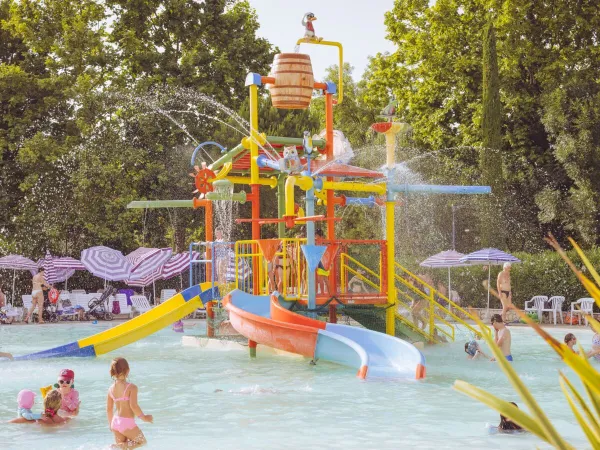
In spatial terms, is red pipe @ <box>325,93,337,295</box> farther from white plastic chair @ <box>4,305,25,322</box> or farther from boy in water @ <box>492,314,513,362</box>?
white plastic chair @ <box>4,305,25,322</box>

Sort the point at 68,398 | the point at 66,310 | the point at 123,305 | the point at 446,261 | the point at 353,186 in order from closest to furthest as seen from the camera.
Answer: the point at 68,398
the point at 353,186
the point at 446,261
the point at 66,310
the point at 123,305

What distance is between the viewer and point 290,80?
50.1 feet

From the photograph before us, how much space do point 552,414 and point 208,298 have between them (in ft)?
28.4

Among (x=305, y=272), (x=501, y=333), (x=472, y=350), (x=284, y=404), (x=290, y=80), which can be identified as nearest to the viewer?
(x=284, y=404)

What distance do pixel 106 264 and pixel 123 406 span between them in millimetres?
19025

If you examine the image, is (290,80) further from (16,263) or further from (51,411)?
(16,263)

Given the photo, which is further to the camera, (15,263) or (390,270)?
(15,263)

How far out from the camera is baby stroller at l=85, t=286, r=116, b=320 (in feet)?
77.8

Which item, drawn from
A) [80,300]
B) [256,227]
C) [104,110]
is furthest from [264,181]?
[104,110]

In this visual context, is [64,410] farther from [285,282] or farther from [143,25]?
[143,25]

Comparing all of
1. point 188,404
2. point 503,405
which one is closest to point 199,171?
point 188,404

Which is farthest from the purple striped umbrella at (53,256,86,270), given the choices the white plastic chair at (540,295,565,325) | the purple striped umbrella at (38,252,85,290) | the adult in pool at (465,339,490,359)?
the adult in pool at (465,339,490,359)

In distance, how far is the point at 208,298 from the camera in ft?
54.2

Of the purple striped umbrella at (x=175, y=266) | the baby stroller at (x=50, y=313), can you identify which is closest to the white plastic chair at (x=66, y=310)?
the baby stroller at (x=50, y=313)
